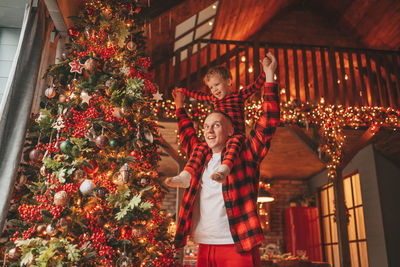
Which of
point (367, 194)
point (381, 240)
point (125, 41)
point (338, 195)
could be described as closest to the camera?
point (125, 41)

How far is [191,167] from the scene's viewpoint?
1.78 metres

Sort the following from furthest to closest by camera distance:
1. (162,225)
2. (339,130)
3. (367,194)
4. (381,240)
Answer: (367,194), (381,240), (339,130), (162,225)

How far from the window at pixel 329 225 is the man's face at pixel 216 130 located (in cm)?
648

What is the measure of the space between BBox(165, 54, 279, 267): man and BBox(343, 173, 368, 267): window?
5.49 meters

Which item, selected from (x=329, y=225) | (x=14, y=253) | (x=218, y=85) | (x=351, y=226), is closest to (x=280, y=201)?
(x=329, y=225)

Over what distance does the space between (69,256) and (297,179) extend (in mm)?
7930

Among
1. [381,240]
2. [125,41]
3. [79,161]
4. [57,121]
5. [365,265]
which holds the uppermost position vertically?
[125,41]

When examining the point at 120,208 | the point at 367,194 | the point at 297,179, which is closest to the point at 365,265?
the point at 367,194

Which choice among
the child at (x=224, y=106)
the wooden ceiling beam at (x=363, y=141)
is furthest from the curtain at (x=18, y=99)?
the wooden ceiling beam at (x=363, y=141)

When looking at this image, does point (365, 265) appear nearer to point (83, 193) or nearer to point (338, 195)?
point (338, 195)

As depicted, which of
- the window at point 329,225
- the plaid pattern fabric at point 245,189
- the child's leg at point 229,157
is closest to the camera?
the child's leg at point 229,157

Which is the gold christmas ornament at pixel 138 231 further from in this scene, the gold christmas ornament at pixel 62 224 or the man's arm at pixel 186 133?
the man's arm at pixel 186 133

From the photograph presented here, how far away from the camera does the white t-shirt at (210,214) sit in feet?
5.35

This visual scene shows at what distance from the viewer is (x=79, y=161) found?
6.48 ft
